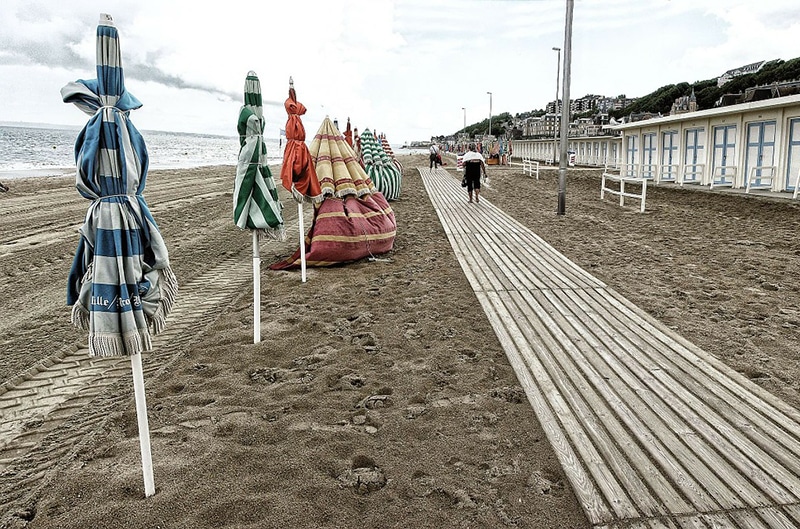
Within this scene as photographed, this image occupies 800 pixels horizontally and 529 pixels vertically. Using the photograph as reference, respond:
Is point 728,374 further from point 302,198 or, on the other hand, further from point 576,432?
point 302,198

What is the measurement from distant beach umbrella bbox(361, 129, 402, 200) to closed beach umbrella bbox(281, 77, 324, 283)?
8.51 meters

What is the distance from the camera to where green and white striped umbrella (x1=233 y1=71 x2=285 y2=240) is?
532 centimetres

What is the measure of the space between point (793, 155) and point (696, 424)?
17148 millimetres

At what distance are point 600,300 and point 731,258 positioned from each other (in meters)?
3.42

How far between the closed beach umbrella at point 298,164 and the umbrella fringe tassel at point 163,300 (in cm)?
396

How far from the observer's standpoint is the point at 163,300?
3.04 metres

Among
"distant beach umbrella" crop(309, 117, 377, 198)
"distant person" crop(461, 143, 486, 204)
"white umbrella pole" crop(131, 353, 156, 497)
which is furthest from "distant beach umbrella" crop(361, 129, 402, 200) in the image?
"white umbrella pole" crop(131, 353, 156, 497)

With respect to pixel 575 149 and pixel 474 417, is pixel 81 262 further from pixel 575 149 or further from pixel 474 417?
pixel 575 149

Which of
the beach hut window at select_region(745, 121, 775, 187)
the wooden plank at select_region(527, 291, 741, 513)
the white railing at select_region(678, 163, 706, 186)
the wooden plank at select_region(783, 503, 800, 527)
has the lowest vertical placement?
the wooden plank at select_region(783, 503, 800, 527)

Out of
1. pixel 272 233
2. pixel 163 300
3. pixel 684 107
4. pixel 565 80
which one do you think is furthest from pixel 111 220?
pixel 684 107

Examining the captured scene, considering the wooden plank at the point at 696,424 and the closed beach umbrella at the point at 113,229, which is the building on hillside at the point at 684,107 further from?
the closed beach umbrella at the point at 113,229

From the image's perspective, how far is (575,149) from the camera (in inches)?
1892

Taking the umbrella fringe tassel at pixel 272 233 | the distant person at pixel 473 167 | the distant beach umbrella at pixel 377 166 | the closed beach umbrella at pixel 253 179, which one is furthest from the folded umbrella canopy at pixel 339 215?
the distant person at pixel 473 167

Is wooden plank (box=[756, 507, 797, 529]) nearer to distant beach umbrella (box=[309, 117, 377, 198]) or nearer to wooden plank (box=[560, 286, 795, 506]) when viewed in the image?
wooden plank (box=[560, 286, 795, 506])
